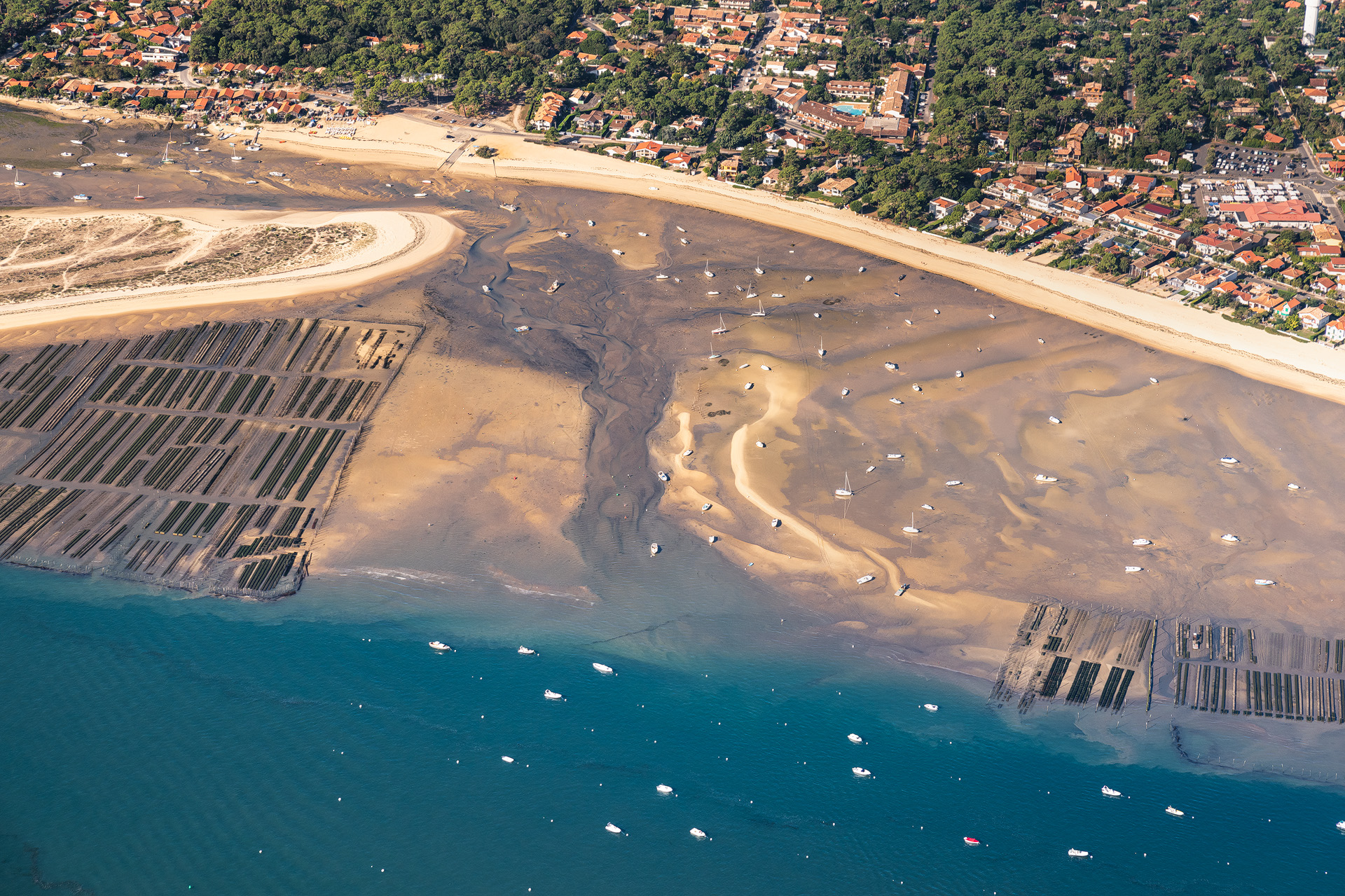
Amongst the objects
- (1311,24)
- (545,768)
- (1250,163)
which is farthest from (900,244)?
(1311,24)

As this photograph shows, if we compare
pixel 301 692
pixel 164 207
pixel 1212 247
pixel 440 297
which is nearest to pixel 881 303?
pixel 1212 247

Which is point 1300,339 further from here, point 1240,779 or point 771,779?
point 771,779

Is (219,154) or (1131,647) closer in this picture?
(1131,647)

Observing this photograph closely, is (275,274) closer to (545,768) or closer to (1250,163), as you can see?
(545,768)

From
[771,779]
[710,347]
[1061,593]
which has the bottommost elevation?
[771,779]

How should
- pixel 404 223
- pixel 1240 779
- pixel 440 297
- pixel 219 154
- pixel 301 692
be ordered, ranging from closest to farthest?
pixel 1240 779, pixel 301 692, pixel 440 297, pixel 404 223, pixel 219 154

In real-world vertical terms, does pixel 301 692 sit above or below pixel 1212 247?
below

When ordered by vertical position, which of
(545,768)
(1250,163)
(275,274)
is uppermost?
(1250,163)
